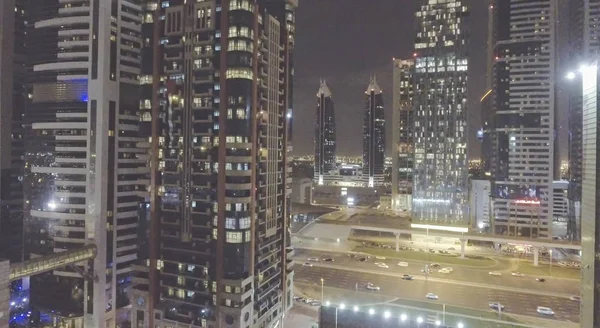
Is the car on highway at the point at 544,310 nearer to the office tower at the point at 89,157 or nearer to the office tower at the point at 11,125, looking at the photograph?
the office tower at the point at 89,157

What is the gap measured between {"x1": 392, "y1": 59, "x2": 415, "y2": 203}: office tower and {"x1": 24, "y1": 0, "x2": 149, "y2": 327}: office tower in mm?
79110

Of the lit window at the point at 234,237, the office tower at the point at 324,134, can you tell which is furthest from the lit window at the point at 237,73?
the office tower at the point at 324,134

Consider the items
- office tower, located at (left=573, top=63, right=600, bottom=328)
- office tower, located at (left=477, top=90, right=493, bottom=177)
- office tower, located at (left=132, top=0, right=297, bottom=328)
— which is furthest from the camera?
office tower, located at (left=477, top=90, right=493, bottom=177)

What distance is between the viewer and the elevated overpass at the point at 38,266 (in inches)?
1198

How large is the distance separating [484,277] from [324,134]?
408ft

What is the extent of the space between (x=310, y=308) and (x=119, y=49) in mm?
44979

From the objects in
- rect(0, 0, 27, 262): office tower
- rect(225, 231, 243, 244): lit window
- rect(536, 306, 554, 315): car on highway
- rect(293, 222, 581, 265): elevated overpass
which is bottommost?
rect(536, 306, 554, 315): car on highway

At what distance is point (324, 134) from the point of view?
18412cm

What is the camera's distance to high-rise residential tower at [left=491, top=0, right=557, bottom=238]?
297 feet

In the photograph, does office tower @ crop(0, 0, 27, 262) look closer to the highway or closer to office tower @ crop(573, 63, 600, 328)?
the highway

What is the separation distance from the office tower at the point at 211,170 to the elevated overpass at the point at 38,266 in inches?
352

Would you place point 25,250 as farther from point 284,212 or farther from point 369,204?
point 369,204

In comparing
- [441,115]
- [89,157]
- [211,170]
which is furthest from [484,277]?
[89,157]

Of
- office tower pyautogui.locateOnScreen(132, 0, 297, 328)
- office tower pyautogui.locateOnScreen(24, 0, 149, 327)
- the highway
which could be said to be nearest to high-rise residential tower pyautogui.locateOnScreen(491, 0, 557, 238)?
the highway
